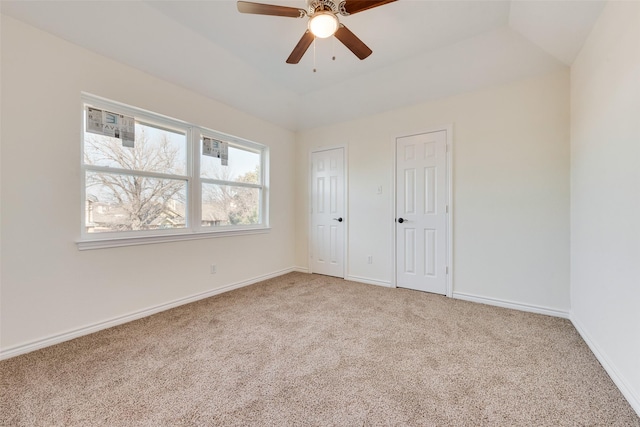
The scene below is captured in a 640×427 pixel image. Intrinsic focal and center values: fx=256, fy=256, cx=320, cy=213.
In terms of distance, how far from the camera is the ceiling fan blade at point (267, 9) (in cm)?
171

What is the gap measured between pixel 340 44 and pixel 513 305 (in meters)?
3.33

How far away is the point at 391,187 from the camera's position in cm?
354

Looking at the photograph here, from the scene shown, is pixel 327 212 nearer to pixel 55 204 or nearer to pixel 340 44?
pixel 340 44

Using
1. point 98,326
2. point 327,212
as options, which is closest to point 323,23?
point 327,212

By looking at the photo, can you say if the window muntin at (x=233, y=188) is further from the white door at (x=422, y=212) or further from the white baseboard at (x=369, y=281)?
the white door at (x=422, y=212)

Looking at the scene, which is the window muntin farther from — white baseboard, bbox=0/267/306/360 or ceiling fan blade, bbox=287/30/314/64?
ceiling fan blade, bbox=287/30/314/64

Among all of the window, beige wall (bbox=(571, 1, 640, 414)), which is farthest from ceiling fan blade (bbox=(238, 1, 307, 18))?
beige wall (bbox=(571, 1, 640, 414))

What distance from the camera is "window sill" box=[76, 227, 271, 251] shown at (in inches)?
87.6

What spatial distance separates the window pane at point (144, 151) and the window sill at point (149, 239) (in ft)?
2.30

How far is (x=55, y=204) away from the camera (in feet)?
6.75

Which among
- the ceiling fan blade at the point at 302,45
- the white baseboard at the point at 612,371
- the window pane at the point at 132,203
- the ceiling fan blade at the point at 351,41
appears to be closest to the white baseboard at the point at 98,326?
the window pane at the point at 132,203

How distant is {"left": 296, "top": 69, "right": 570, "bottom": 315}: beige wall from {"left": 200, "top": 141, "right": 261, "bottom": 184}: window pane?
6.29 ft

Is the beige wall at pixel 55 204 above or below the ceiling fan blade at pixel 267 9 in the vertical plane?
→ below

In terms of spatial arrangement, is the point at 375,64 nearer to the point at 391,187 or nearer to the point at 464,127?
the point at 464,127
